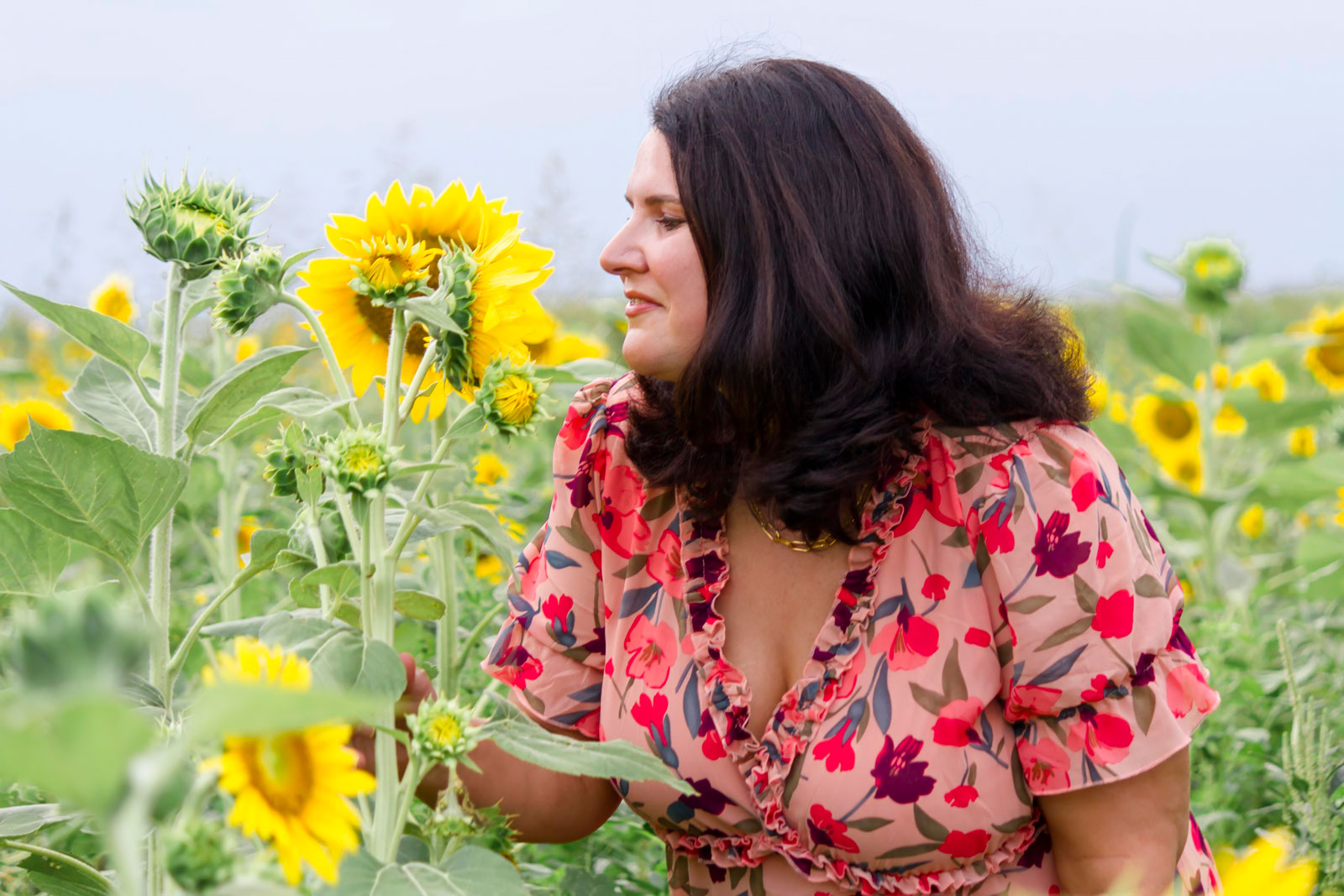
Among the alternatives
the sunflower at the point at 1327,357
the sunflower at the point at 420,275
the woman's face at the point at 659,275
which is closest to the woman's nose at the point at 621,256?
the woman's face at the point at 659,275

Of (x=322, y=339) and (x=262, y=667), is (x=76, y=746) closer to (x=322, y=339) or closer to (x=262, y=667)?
(x=262, y=667)

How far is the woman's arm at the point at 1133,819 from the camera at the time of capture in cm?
107

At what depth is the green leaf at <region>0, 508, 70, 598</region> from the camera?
840 millimetres

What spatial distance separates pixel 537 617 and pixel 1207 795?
83 cm

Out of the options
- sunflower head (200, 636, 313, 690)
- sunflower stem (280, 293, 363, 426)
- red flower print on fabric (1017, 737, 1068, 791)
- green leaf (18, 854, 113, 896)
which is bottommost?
red flower print on fabric (1017, 737, 1068, 791)

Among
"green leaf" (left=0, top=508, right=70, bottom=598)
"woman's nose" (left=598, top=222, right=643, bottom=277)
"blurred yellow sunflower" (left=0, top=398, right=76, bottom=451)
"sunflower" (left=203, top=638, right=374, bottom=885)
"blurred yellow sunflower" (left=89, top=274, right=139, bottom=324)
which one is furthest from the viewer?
"blurred yellow sunflower" (left=0, top=398, right=76, bottom=451)

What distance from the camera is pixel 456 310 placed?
78cm

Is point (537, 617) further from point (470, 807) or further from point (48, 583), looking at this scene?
point (48, 583)

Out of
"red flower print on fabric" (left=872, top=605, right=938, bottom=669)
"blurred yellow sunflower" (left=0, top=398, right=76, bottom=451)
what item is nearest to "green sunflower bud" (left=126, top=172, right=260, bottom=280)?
"red flower print on fabric" (left=872, top=605, right=938, bottom=669)

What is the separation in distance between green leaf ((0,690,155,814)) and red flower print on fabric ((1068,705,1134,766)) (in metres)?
0.93

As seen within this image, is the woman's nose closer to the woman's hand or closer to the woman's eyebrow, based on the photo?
the woman's eyebrow

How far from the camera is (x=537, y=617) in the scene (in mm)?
1239

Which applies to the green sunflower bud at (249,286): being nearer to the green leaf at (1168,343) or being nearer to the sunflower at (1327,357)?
the green leaf at (1168,343)

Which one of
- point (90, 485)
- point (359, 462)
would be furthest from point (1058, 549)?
point (90, 485)
